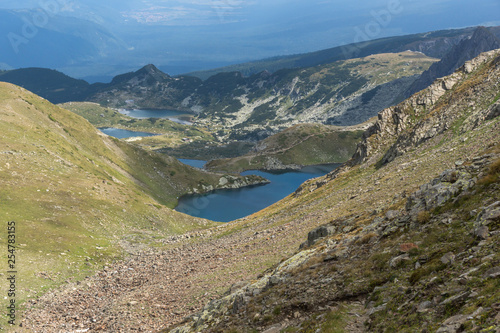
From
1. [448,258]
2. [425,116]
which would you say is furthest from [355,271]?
[425,116]

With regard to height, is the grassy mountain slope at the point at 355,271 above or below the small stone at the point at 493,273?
below

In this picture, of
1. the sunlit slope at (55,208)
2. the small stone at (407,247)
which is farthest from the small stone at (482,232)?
the sunlit slope at (55,208)

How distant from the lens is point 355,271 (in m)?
20.5

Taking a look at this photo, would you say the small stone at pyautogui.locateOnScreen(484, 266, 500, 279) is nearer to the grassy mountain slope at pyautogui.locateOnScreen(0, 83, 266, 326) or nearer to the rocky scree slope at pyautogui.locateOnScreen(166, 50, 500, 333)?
the rocky scree slope at pyautogui.locateOnScreen(166, 50, 500, 333)

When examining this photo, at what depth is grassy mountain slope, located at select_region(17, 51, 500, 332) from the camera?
14.9m

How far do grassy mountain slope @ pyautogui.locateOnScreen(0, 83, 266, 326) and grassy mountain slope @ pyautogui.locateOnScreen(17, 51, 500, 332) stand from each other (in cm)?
458

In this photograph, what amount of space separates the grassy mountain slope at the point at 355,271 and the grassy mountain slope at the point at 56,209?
4584mm

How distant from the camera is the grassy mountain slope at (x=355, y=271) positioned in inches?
587

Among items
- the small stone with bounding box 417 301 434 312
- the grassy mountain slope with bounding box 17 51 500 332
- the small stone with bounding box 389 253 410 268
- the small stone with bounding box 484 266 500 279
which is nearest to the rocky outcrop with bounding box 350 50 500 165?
the grassy mountain slope with bounding box 17 51 500 332

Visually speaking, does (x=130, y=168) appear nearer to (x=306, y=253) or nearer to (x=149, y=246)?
(x=149, y=246)

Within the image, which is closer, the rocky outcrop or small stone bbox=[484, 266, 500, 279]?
small stone bbox=[484, 266, 500, 279]

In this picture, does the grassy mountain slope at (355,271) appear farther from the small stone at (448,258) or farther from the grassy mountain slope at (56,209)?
the grassy mountain slope at (56,209)

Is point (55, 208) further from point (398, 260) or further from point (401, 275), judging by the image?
point (401, 275)

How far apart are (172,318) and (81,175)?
63.3 m
